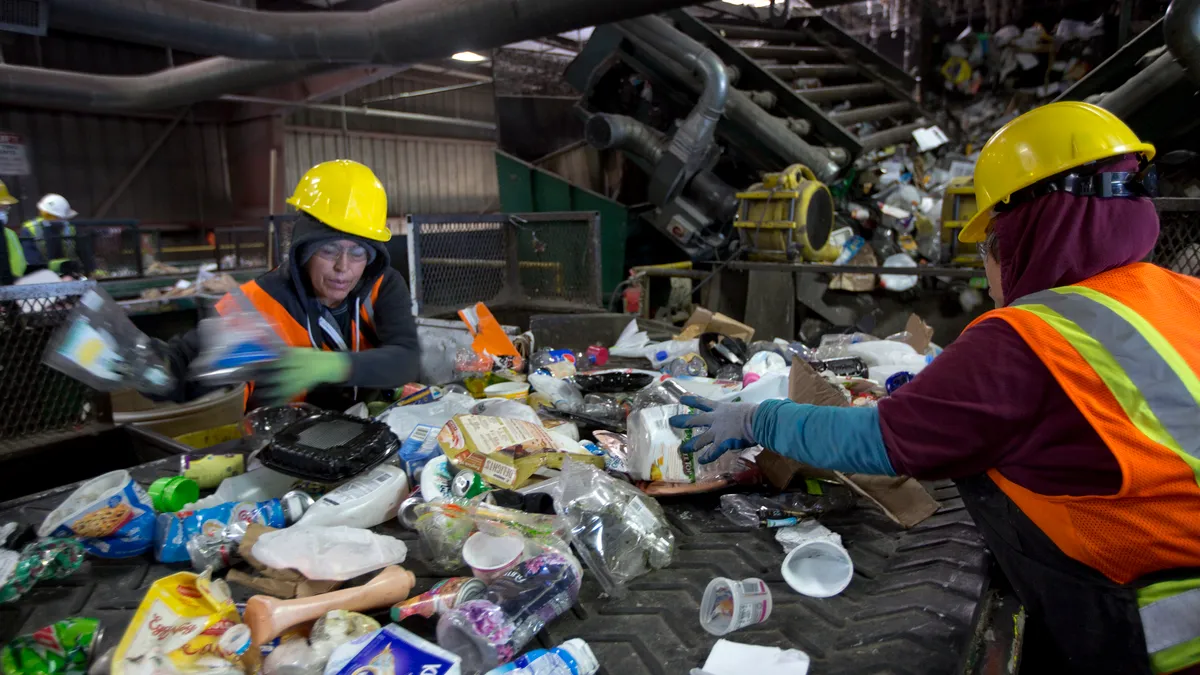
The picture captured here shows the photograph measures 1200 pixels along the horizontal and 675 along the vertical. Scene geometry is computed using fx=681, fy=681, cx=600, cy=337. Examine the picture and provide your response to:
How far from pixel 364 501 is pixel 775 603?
100 centimetres

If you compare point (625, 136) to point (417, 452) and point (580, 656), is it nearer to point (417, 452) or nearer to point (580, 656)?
point (417, 452)

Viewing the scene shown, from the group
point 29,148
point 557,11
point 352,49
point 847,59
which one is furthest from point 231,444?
point 29,148

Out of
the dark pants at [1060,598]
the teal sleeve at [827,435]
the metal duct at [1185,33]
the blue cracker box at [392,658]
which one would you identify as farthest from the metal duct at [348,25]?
the blue cracker box at [392,658]

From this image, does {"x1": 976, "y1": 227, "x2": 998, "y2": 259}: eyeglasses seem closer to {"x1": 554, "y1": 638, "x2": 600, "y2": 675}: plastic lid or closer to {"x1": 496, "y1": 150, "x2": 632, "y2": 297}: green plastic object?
{"x1": 554, "y1": 638, "x2": 600, "y2": 675}: plastic lid

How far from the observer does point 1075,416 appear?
115cm

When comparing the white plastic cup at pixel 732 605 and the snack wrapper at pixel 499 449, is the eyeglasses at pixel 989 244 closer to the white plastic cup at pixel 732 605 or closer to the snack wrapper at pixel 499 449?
the white plastic cup at pixel 732 605

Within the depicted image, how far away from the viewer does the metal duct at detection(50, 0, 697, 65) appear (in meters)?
4.81

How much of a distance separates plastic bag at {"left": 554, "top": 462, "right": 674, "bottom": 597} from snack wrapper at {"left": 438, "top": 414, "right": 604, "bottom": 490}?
0.43ft

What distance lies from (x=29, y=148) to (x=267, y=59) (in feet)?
25.4

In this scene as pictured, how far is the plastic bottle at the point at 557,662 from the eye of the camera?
47.6 inches

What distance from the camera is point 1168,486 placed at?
112 centimetres

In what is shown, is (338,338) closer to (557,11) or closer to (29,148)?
(557,11)

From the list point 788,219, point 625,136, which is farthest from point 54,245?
point 788,219

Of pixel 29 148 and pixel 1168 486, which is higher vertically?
pixel 29 148
